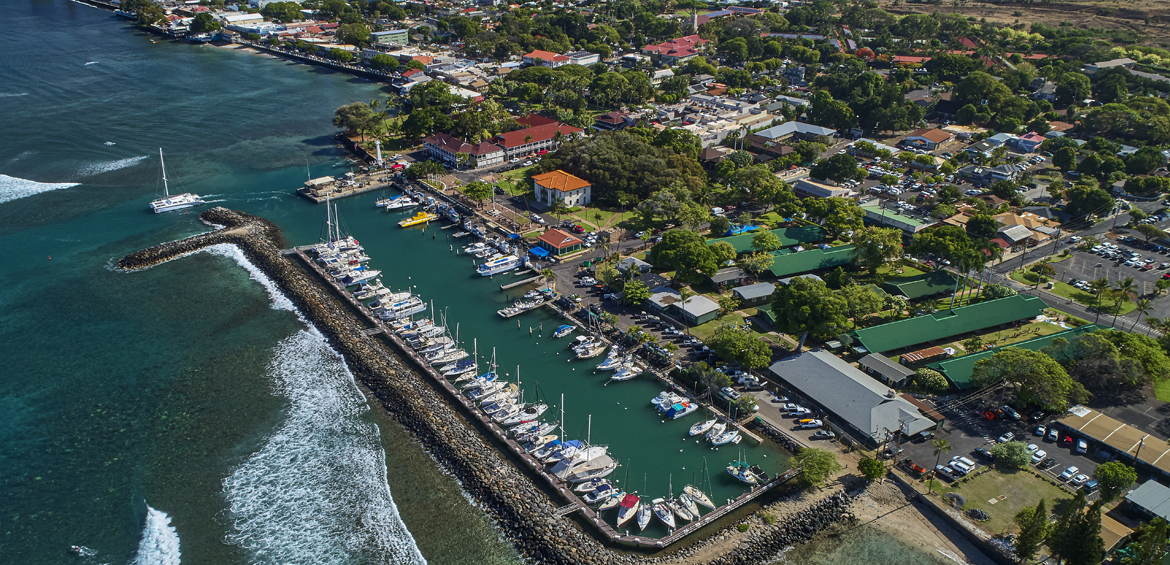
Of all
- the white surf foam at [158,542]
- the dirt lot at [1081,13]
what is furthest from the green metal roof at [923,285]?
the dirt lot at [1081,13]

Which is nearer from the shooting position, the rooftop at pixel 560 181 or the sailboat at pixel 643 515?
the sailboat at pixel 643 515

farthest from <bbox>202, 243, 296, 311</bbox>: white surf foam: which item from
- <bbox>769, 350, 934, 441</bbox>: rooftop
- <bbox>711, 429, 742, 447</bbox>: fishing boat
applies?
<bbox>769, 350, 934, 441</bbox>: rooftop

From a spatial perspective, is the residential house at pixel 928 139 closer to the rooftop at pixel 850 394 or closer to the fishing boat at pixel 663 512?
the rooftop at pixel 850 394

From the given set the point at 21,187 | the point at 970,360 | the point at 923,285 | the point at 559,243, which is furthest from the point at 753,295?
Answer: the point at 21,187

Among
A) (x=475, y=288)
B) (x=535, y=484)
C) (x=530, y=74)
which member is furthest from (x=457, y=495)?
(x=530, y=74)

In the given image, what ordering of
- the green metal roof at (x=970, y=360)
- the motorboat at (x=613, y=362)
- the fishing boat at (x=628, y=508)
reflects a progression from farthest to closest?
the motorboat at (x=613, y=362)
the green metal roof at (x=970, y=360)
the fishing boat at (x=628, y=508)

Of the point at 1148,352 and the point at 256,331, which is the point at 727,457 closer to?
the point at 1148,352

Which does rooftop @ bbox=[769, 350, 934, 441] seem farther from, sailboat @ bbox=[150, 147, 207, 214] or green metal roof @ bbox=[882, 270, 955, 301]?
sailboat @ bbox=[150, 147, 207, 214]
